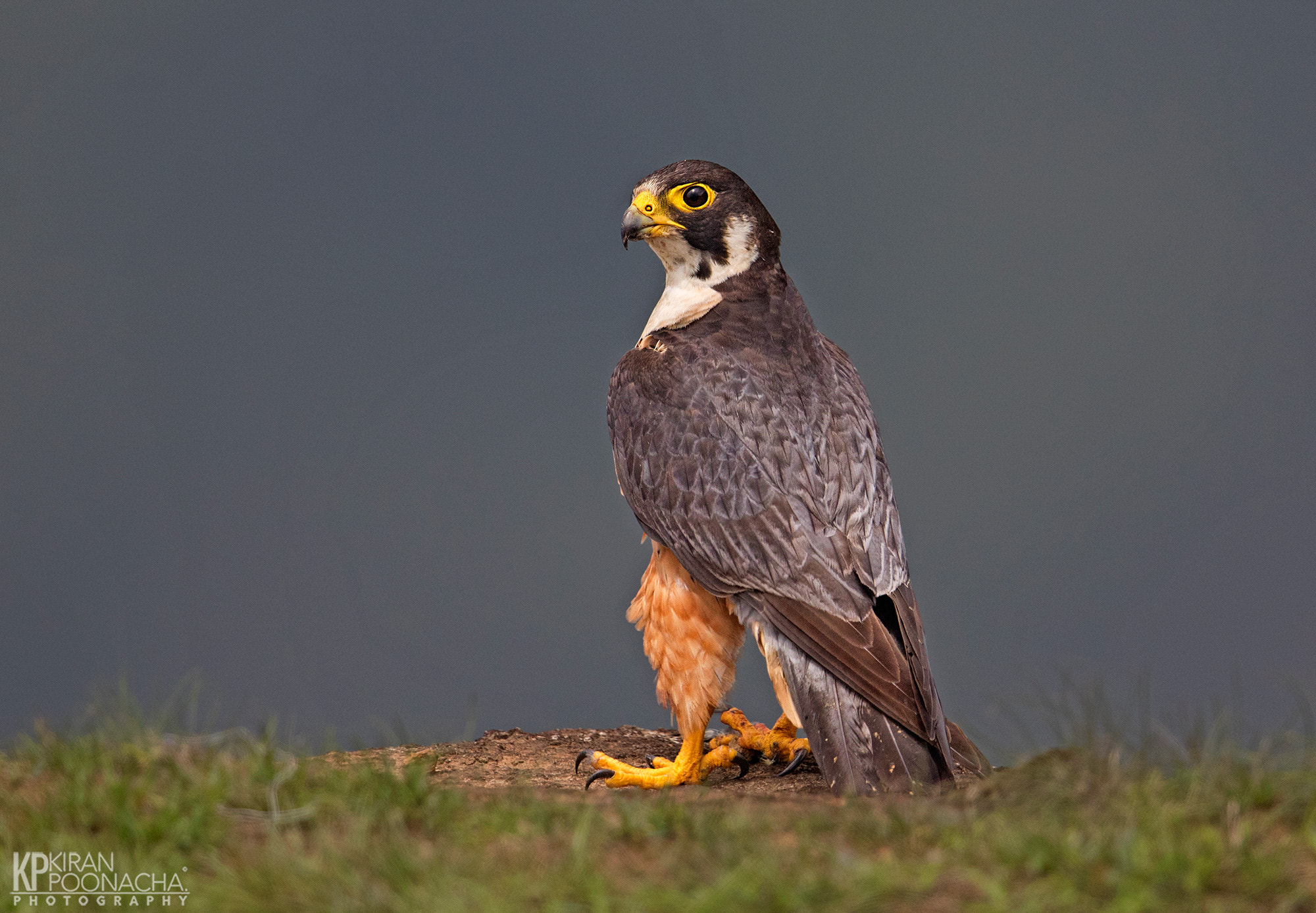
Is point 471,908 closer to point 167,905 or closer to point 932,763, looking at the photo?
point 167,905

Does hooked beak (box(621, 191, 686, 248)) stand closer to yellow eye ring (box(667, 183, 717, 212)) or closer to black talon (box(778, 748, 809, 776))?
yellow eye ring (box(667, 183, 717, 212))

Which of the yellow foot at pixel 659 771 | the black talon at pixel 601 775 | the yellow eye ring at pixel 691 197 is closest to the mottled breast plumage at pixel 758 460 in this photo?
the yellow eye ring at pixel 691 197

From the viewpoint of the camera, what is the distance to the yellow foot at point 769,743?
562cm

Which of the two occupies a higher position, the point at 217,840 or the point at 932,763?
the point at 217,840

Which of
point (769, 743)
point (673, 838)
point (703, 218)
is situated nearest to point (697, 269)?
point (703, 218)

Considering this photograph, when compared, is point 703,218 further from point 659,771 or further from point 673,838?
point 673,838

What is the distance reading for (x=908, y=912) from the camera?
2711 mm

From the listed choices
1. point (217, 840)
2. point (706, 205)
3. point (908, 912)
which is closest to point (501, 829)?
point (217, 840)

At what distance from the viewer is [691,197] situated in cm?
565

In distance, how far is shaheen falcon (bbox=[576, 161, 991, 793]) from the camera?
4.56m

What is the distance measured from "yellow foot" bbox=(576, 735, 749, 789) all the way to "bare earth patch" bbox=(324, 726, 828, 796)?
0.08 meters

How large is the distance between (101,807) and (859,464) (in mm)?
3273

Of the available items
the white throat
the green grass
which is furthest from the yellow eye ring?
the green grass

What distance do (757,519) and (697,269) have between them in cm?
146
